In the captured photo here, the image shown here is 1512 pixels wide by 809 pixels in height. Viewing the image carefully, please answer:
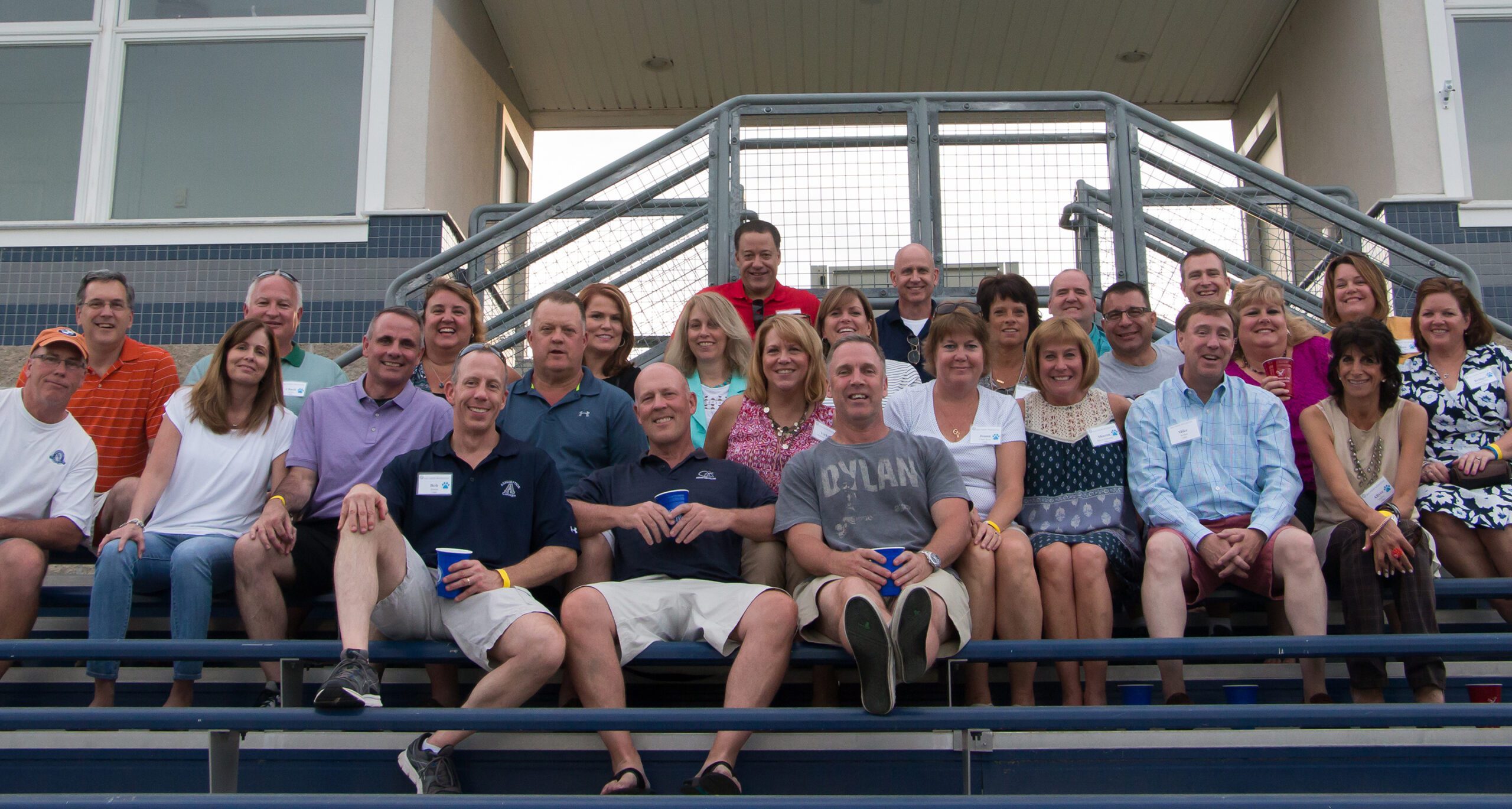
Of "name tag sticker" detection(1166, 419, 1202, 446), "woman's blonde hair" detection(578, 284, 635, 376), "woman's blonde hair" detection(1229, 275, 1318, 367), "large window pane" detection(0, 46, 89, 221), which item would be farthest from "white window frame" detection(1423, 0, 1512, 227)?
"large window pane" detection(0, 46, 89, 221)

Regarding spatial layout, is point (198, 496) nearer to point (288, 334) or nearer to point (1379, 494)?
point (288, 334)

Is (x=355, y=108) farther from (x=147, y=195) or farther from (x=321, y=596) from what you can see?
(x=321, y=596)

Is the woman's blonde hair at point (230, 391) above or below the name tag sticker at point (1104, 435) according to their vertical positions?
above

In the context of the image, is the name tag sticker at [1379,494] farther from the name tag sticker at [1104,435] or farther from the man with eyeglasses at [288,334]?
the man with eyeglasses at [288,334]

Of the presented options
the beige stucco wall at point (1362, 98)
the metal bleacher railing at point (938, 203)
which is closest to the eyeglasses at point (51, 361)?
the metal bleacher railing at point (938, 203)

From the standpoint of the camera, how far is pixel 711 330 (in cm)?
438

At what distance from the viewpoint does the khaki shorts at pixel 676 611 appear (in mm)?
3209

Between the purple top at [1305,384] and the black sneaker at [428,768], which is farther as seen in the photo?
the purple top at [1305,384]

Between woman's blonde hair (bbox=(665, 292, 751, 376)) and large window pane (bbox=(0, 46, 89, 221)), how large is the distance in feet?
14.1

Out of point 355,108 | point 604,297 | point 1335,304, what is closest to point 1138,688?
point 1335,304

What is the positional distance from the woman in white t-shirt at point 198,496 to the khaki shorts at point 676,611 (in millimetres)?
1171

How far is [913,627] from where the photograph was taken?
9.37 ft

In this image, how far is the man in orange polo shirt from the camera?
14.0 feet

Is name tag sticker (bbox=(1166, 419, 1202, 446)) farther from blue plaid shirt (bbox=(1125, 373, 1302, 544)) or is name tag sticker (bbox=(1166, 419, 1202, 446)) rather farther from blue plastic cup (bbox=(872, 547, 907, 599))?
blue plastic cup (bbox=(872, 547, 907, 599))
